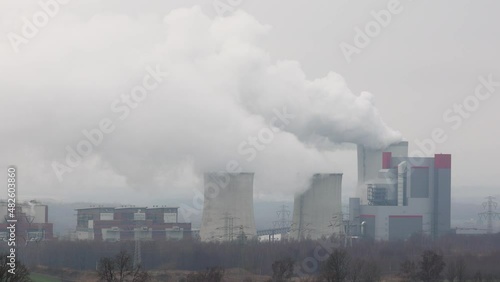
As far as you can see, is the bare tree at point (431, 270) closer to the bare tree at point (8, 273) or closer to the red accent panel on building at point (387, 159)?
the bare tree at point (8, 273)

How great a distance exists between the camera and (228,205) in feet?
132

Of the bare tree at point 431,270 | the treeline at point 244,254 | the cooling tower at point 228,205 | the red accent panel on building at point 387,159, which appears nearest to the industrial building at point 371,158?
the red accent panel on building at point 387,159

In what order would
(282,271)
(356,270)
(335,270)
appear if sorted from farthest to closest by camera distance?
(356,270), (282,271), (335,270)

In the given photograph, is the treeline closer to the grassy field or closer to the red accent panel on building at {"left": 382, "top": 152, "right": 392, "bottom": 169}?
the grassy field

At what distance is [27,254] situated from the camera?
A: 4125cm

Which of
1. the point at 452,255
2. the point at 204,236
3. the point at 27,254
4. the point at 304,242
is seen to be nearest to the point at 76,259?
the point at 27,254

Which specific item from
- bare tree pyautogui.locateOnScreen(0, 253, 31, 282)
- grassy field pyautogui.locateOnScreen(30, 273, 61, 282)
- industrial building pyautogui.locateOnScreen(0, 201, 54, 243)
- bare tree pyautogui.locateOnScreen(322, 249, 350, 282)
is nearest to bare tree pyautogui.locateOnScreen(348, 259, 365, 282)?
bare tree pyautogui.locateOnScreen(322, 249, 350, 282)

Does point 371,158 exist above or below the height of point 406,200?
above

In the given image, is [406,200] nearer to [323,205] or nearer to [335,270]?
[323,205]

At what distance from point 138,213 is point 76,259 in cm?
A: 1161

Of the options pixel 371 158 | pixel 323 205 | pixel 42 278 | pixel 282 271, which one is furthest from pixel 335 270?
pixel 371 158

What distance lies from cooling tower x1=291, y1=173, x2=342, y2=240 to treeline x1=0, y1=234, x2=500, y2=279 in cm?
91

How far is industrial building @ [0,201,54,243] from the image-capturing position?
149ft

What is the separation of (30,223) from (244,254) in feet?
46.1
